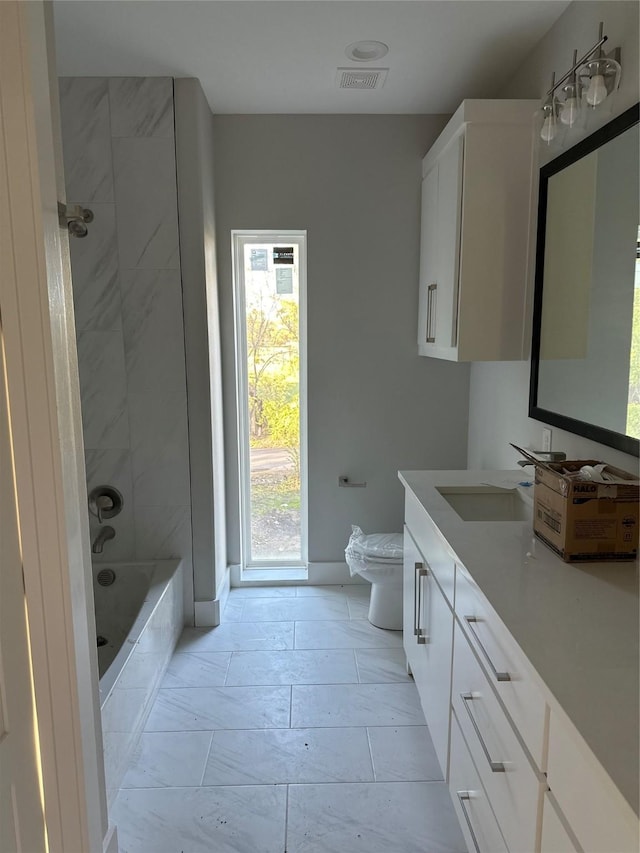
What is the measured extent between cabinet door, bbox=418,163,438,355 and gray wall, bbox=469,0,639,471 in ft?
1.16

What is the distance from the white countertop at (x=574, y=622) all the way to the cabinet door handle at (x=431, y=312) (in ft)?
3.90

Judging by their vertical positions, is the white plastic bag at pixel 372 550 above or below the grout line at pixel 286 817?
above

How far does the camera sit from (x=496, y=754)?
1.26 metres

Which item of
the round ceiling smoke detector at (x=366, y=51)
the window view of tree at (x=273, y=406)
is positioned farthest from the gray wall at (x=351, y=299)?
the round ceiling smoke detector at (x=366, y=51)

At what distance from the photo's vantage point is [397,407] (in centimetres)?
323

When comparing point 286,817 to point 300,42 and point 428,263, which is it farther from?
point 300,42

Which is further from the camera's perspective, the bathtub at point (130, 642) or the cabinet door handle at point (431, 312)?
the cabinet door handle at point (431, 312)

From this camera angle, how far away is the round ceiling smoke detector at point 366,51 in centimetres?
221

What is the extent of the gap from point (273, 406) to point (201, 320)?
30.4 inches

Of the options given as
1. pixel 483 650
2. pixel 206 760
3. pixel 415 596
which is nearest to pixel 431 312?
pixel 415 596

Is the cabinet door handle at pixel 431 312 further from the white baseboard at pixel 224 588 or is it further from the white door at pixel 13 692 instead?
the white door at pixel 13 692

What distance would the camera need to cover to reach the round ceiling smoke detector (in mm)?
2207

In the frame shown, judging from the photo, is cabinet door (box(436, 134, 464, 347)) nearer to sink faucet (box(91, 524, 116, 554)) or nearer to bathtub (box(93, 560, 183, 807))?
bathtub (box(93, 560, 183, 807))

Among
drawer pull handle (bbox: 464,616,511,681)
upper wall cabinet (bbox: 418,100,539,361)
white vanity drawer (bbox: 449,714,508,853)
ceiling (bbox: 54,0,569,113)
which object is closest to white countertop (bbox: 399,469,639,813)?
drawer pull handle (bbox: 464,616,511,681)
